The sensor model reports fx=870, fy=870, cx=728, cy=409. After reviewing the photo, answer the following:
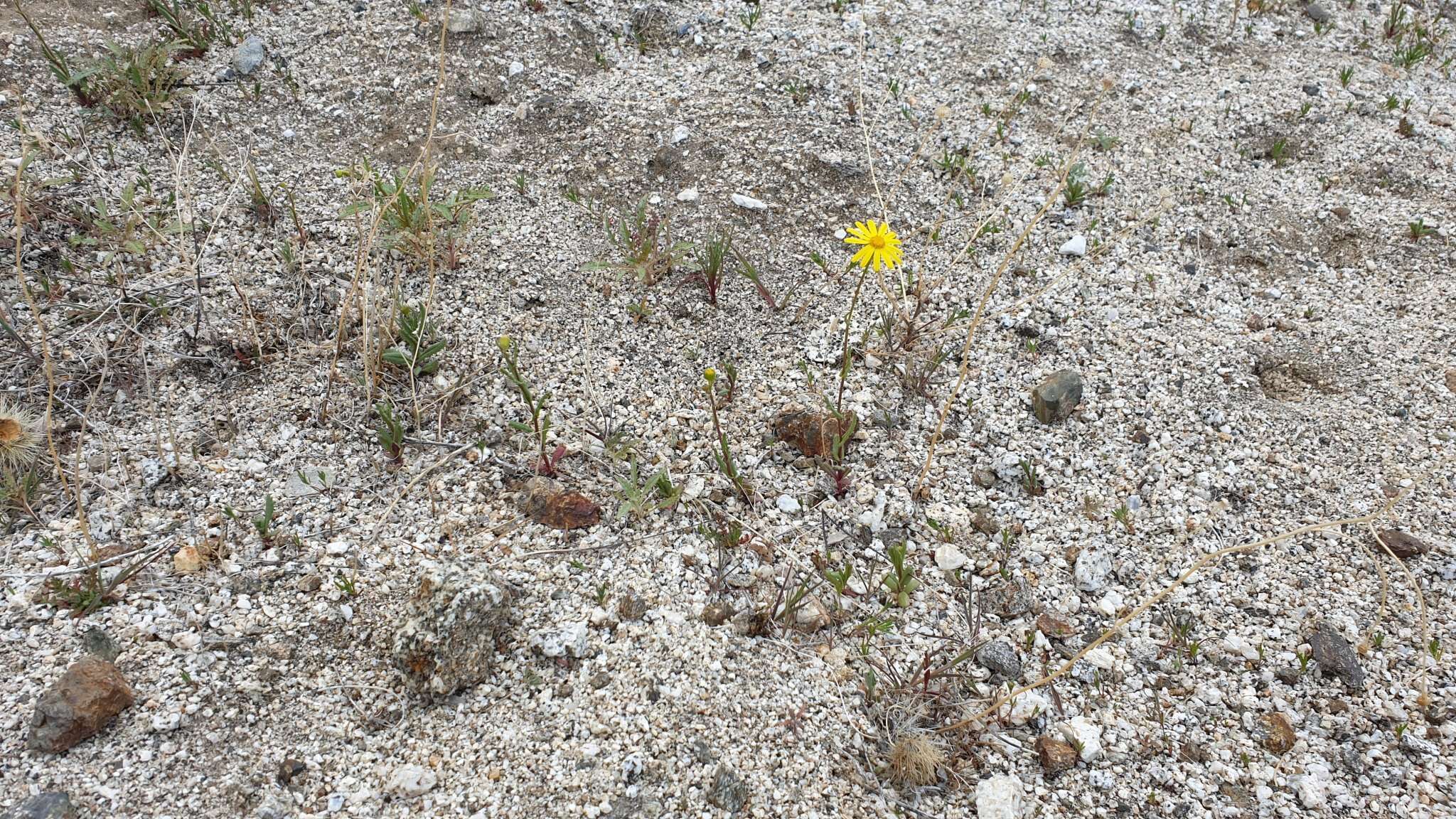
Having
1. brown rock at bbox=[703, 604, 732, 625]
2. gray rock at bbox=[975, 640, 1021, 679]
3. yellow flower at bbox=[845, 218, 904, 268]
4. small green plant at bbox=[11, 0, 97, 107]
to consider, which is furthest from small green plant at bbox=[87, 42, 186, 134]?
gray rock at bbox=[975, 640, 1021, 679]

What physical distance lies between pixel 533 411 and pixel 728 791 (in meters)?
1.41

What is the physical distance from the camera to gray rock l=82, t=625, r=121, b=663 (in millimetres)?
2361

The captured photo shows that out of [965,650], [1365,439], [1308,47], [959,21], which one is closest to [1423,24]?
[1308,47]

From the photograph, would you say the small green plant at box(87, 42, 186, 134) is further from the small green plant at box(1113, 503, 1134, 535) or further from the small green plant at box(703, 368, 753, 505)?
the small green plant at box(1113, 503, 1134, 535)

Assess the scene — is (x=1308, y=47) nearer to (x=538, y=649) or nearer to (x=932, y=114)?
(x=932, y=114)

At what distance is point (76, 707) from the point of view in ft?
7.17

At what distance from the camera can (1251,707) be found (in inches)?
98.3

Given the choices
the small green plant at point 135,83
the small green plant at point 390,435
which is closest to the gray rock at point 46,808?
the small green plant at point 390,435

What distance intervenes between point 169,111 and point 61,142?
44 centimetres

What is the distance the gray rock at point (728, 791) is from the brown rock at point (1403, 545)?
219 centimetres

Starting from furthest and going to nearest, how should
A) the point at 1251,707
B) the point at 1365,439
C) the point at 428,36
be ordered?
the point at 428,36 < the point at 1365,439 < the point at 1251,707

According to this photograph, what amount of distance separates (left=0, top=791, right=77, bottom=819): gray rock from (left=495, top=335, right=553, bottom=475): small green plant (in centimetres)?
149

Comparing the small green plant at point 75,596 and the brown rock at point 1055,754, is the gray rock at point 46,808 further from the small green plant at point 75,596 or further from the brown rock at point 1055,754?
the brown rock at point 1055,754

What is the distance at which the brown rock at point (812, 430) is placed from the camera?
3096mm
